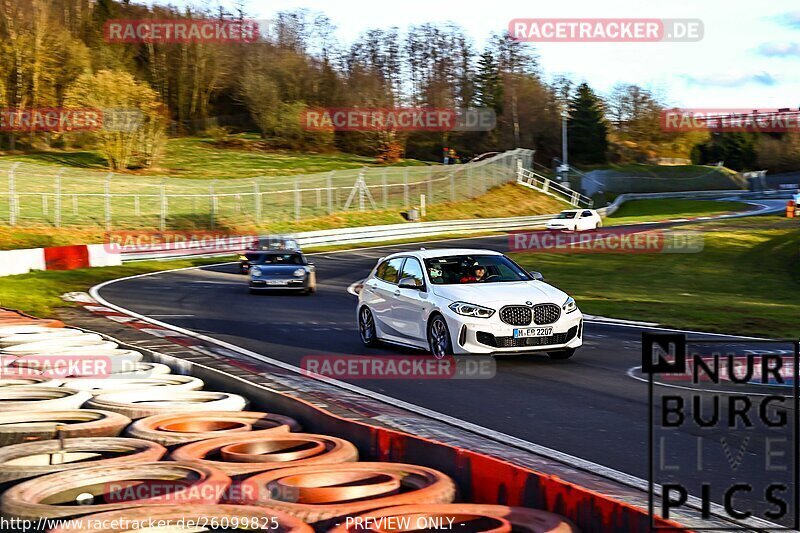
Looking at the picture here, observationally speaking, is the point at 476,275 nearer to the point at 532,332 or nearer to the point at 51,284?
the point at 532,332

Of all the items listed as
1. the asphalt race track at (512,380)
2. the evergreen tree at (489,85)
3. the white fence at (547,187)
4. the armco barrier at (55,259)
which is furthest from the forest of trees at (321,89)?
the asphalt race track at (512,380)

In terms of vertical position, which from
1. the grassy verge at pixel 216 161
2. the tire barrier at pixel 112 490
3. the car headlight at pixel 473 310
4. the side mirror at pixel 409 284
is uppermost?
the grassy verge at pixel 216 161

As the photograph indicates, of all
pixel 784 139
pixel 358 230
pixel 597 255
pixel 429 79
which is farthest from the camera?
pixel 784 139

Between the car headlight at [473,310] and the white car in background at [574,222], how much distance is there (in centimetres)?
4090

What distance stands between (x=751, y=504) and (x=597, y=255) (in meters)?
32.1

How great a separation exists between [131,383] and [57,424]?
2247 millimetres

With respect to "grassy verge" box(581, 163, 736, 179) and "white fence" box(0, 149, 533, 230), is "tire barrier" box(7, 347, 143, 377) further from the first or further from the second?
"grassy verge" box(581, 163, 736, 179)

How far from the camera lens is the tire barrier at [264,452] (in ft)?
21.3

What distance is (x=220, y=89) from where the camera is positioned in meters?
98.2

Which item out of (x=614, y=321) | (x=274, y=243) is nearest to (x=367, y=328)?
(x=614, y=321)

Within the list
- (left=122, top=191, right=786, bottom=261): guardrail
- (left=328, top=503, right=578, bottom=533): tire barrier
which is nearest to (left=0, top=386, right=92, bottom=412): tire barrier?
(left=328, top=503, right=578, bottom=533): tire barrier

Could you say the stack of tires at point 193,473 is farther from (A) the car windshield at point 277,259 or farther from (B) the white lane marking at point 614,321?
(A) the car windshield at point 277,259

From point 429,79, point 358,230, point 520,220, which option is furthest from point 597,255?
point 429,79

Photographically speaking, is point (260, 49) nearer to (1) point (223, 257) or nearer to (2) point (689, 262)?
(1) point (223, 257)
